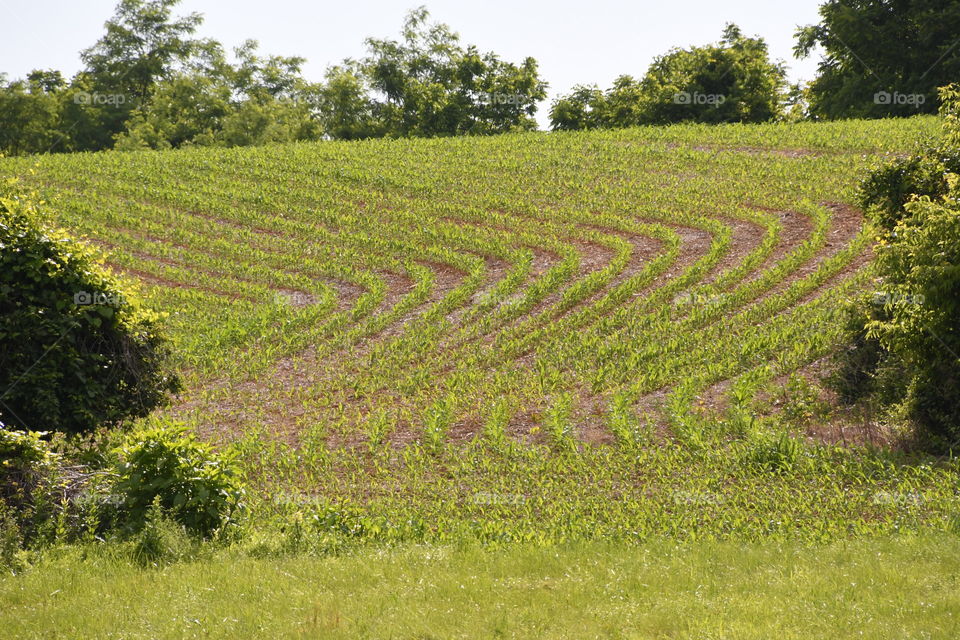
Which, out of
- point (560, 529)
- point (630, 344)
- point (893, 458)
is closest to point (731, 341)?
Answer: point (630, 344)

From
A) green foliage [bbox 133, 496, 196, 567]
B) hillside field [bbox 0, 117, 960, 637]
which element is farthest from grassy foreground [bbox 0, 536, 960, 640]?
green foliage [bbox 133, 496, 196, 567]

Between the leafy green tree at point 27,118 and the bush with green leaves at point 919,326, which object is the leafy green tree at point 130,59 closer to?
the leafy green tree at point 27,118

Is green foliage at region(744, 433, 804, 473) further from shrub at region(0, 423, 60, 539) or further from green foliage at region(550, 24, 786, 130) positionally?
green foliage at region(550, 24, 786, 130)

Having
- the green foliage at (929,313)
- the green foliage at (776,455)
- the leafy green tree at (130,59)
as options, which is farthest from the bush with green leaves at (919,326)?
the leafy green tree at (130,59)

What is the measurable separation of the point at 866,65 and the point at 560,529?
48.5 meters

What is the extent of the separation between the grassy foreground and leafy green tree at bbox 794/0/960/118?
44.1 m

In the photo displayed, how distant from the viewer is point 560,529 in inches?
451

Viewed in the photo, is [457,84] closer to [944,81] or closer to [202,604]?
[944,81]

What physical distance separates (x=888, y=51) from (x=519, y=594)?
50.2 meters

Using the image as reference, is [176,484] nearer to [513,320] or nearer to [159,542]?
[159,542]

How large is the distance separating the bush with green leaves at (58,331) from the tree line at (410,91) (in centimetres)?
4256

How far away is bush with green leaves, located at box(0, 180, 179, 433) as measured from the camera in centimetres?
1255

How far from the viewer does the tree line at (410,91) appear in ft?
169

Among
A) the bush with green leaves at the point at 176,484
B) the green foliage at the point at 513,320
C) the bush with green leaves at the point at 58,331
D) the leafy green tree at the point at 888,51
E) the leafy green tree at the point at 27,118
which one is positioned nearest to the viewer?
the bush with green leaves at the point at 176,484
